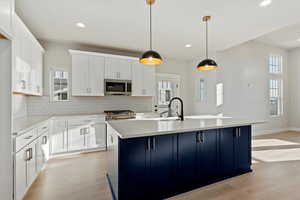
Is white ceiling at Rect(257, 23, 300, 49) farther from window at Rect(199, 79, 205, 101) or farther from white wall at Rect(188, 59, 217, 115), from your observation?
window at Rect(199, 79, 205, 101)

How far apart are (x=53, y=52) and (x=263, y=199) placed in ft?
16.9

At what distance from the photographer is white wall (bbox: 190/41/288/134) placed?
4.91 meters

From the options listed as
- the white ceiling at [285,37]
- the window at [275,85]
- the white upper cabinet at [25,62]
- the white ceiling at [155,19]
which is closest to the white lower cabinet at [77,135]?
the white upper cabinet at [25,62]

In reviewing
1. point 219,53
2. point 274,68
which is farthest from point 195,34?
point 274,68

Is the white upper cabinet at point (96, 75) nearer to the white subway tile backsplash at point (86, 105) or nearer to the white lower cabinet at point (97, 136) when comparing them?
the white subway tile backsplash at point (86, 105)

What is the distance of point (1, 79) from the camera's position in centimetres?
146

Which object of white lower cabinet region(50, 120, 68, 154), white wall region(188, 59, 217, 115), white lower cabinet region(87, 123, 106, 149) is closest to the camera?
white lower cabinet region(50, 120, 68, 154)

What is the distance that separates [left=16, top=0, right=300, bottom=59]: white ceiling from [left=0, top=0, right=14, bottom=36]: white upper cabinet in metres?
1.14

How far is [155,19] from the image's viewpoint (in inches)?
117

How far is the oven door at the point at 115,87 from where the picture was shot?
A: 422 cm

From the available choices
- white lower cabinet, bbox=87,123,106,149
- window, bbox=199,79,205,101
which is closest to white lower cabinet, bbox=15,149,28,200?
white lower cabinet, bbox=87,123,106,149

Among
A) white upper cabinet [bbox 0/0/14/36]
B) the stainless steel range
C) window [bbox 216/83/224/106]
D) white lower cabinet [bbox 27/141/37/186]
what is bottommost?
white lower cabinet [bbox 27/141/37/186]

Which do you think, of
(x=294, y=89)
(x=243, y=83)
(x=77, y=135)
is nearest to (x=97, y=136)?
(x=77, y=135)

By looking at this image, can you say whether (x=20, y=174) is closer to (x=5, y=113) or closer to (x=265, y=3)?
(x=5, y=113)
